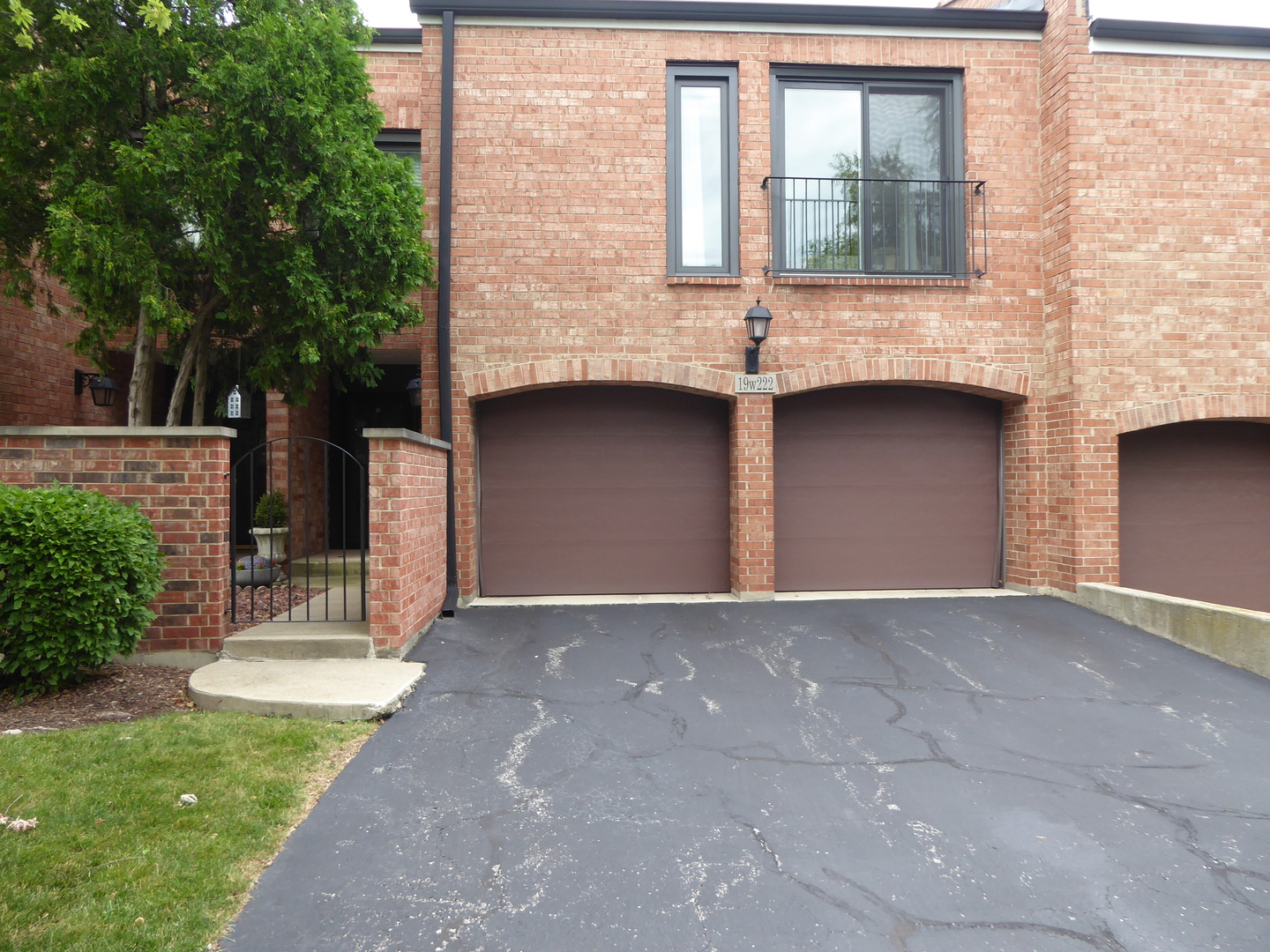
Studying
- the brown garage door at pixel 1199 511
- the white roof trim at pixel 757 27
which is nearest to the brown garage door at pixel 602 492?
the white roof trim at pixel 757 27

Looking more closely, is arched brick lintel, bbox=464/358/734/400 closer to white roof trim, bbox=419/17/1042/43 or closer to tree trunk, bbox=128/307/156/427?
tree trunk, bbox=128/307/156/427

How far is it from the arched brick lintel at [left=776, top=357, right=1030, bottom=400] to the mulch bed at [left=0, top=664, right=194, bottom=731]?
582 cm

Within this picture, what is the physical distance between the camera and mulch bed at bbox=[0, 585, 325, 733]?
13.6 feet

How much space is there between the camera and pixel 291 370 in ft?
22.8

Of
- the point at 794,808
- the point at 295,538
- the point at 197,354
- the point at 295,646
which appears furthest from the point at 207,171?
the point at 794,808

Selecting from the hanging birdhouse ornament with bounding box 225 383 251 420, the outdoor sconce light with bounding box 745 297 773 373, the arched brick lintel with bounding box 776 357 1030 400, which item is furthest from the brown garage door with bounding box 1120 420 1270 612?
the hanging birdhouse ornament with bounding box 225 383 251 420

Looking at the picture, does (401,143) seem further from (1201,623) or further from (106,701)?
(1201,623)

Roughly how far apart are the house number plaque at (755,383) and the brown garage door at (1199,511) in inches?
160

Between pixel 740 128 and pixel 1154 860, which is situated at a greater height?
pixel 740 128

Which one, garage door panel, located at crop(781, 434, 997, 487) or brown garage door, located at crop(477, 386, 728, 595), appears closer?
brown garage door, located at crop(477, 386, 728, 595)

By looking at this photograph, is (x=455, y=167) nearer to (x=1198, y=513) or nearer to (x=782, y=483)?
(x=782, y=483)

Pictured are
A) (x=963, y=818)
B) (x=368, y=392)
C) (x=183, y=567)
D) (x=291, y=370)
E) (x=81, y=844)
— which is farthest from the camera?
(x=368, y=392)

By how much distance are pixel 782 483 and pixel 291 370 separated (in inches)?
206

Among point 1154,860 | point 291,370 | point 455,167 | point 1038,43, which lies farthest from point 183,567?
point 1038,43
